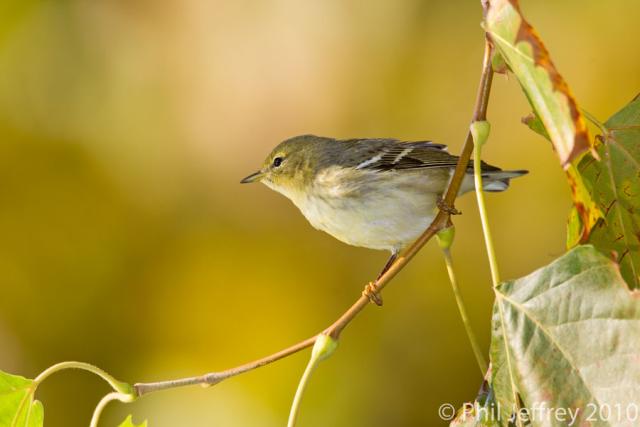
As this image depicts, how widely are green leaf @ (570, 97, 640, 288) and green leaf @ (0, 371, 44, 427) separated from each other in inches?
31.6

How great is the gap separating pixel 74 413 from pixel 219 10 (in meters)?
2.66

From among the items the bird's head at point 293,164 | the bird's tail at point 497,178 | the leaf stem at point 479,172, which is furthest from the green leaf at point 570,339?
the bird's head at point 293,164

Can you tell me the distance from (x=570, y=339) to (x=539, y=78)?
32cm

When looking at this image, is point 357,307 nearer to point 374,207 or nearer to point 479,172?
point 479,172

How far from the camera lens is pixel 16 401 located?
1083mm

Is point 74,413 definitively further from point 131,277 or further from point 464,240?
point 464,240

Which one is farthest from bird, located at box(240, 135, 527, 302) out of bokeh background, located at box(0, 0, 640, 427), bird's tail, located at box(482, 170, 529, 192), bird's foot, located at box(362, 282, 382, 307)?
bokeh background, located at box(0, 0, 640, 427)

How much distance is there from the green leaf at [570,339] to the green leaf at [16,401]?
64 cm

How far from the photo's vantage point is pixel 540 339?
3.02 ft

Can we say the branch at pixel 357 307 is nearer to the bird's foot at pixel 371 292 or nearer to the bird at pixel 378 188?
the bird's foot at pixel 371 292

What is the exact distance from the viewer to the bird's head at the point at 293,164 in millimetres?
2182

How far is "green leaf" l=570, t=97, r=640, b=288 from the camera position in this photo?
103cm

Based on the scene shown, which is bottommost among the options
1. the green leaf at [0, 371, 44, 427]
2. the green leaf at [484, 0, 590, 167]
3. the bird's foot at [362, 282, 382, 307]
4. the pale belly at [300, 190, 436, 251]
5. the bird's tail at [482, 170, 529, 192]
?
the green leaf at [0, 371, 44, 427]

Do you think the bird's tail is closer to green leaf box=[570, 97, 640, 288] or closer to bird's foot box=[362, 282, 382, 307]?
bird's foot box=[362, 282, 382, 307]
